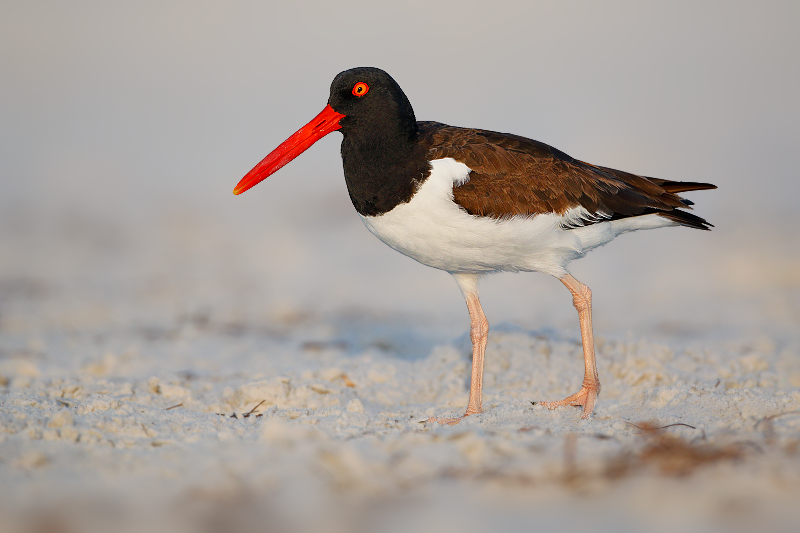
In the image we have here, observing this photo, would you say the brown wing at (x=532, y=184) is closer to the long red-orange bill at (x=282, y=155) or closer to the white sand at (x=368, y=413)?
the long red-orange bill at (x=282, y=155)

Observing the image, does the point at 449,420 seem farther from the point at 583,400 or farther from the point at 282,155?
the point at 282,155

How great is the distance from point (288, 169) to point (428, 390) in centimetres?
1199

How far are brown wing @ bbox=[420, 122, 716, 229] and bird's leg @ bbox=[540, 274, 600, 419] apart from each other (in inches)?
23.5

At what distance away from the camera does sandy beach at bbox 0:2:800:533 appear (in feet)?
10.3

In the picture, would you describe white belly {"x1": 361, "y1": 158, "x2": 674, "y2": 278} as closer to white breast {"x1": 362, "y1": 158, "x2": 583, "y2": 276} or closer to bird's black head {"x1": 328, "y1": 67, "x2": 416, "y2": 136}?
white breast {"x1": 362, "y1": 158, "x2": 583, "y2": 276}

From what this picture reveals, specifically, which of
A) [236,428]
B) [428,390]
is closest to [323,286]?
[428,390]

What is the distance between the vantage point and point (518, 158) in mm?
5305

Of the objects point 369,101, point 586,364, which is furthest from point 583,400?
point 369,101

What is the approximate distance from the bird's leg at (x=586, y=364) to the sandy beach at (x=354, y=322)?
13 cm

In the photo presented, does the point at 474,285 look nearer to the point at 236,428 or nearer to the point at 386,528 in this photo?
the point at 236,428

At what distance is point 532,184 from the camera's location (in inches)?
207

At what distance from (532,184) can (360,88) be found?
139 cm

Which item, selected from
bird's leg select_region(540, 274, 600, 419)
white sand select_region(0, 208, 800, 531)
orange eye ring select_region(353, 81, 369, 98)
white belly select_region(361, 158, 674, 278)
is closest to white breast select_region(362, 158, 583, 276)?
white belly select_region(361, 158, 674, 278)

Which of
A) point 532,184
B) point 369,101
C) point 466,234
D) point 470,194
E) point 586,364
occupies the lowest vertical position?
point 586,364
